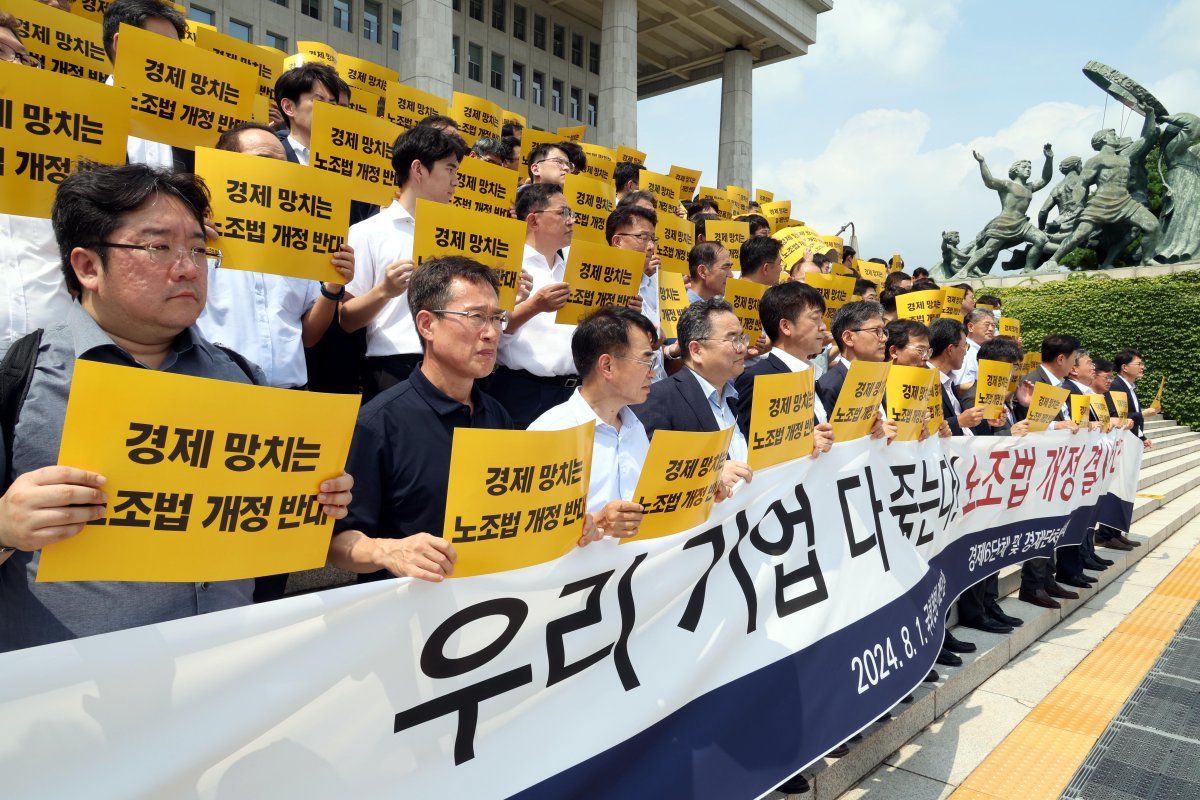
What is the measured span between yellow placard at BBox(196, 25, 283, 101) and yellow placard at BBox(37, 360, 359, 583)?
18.4 feet

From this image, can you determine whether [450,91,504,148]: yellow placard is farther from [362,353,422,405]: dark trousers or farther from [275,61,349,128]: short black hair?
[362,353,422,405]: dark trousers

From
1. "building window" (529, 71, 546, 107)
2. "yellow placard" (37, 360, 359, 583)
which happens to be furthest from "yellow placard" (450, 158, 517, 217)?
"building window" (529, 71, 546, 107)

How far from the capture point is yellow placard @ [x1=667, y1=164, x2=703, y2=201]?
10.2 m

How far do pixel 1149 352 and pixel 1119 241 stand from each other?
7.44 meters

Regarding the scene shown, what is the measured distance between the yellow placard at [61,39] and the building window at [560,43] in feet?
123

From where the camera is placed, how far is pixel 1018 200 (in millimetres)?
26219

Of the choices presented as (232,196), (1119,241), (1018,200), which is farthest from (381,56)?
(232,196)

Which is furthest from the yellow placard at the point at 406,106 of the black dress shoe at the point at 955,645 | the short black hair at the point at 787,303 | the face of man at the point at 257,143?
the black dress shoe at the point at 955,645

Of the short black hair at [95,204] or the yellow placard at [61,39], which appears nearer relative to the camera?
the short black hair at [95,204]

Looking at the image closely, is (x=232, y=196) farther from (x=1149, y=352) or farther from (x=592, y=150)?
(x=1149, y=352)

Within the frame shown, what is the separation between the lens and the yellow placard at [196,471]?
1.22 meters

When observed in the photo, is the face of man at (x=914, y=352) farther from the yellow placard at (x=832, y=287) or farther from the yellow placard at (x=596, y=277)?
the yellow placard at (x=596, y=277)

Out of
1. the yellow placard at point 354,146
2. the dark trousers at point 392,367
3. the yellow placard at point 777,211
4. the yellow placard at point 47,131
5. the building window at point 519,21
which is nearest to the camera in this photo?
the yellow placard at point 47,131

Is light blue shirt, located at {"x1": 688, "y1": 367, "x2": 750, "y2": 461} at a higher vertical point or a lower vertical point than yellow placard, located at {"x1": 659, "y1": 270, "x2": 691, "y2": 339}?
lower
